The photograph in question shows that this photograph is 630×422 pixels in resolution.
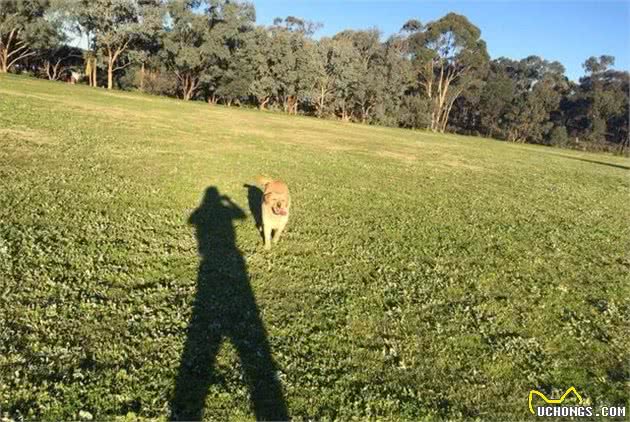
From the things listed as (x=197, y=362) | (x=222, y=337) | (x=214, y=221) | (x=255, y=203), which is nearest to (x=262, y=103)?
(x=255, y=203)

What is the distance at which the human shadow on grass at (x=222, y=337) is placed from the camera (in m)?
5.18

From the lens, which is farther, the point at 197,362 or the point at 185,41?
the point at 185,41

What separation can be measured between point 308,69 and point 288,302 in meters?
67.3

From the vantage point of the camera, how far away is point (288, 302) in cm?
766

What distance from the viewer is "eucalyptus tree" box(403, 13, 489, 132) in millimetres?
84062

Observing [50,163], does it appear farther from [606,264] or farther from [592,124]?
[592,124]

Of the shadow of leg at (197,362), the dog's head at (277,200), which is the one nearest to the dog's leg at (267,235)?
the dog's head at (277,200)

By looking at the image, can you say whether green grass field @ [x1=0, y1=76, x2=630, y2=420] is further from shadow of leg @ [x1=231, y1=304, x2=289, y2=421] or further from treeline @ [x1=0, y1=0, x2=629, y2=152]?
treeline @ [x1=0, y1=0, x2=629, y2=152]

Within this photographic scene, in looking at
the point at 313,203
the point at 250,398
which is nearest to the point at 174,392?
the point at 250,398

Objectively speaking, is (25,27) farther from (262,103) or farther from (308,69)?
(308,69)

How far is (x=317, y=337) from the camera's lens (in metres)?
6.68

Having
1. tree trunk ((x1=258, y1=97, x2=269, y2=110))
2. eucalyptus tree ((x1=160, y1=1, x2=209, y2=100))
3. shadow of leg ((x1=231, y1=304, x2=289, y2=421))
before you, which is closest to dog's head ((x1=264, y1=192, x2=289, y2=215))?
shadow of leg ((x1=231, y1=304, x2=289, y2=421))

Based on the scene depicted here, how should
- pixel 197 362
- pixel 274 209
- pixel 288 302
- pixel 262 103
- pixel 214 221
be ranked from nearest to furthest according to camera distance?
1. pixel 197 362
2. pixel 288 302
3. pixel 274 209
4. pixel 214 221
5. pixel 262 103

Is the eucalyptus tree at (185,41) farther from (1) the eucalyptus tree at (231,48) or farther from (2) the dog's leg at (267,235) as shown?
(2) the dog's leg at (267,235)
